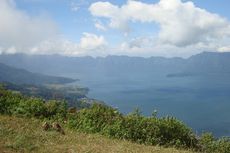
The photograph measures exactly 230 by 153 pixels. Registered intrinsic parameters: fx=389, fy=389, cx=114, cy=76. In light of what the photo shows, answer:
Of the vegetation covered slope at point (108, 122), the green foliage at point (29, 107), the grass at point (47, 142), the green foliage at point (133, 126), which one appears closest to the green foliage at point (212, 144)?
the vegetation covered slope at point (108, 122)

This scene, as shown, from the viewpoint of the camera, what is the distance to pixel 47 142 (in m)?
12.0

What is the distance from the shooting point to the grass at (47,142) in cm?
1099

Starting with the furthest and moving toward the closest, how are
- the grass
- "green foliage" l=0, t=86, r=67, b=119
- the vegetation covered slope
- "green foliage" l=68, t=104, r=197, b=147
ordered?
"green foliage" l=0, t=86, r=67, b=119
the vegetation covered slope
"green foliage" l=68, t=104, r=197, b=147
the grass

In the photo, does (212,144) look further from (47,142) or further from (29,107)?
(47,142)

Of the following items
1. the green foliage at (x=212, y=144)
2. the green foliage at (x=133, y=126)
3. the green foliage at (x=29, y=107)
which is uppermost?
the green foliage at (x=29, y=107)

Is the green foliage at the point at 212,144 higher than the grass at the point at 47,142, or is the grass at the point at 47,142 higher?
the grass at the point at 47,142

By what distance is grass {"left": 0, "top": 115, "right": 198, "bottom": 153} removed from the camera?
433 inches

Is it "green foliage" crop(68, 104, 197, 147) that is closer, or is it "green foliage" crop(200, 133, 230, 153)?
"green foliage" crop(68, 104, 197, 147)

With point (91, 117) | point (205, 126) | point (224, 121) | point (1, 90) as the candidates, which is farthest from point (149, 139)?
point (224, 121)

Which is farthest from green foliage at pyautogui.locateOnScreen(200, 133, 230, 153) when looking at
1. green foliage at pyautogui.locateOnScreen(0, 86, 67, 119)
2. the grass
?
the grass

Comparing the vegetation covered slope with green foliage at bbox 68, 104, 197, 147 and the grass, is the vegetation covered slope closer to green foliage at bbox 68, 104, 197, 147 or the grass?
green foliage at bbox 68, 104, 197, 147

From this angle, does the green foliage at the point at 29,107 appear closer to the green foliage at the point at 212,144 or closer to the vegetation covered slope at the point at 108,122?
the vegetation covered slope at the point at 108,122

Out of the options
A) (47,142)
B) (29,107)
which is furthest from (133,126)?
(47,142)

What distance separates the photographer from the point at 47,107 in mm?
18312
